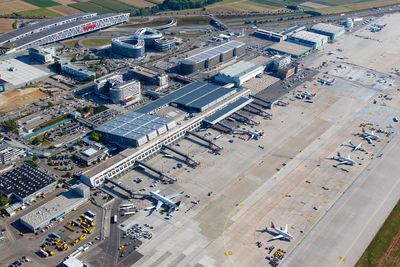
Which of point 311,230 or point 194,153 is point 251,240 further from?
point 194,153

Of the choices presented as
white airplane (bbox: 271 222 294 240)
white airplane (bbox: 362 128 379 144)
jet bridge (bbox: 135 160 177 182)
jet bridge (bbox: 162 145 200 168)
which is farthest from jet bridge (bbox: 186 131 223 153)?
white airplane (bbox: 362 128 379 144)

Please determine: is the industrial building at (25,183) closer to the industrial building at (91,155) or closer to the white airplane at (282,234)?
the industrial building at (91,155)

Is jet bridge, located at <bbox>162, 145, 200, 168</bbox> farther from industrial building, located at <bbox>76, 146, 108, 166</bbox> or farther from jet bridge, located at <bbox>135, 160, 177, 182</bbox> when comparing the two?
industrial building, located at <bbox>76, 146, 108, 166</bbox>

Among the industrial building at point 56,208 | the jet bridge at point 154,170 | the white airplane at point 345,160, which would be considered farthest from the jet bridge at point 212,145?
the industrial building at point 56,208

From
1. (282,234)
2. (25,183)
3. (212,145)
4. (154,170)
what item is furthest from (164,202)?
(25,183)

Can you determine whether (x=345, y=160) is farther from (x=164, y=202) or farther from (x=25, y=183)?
(x=25, y=183)

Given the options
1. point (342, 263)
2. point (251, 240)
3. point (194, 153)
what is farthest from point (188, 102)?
point (342, 263)
